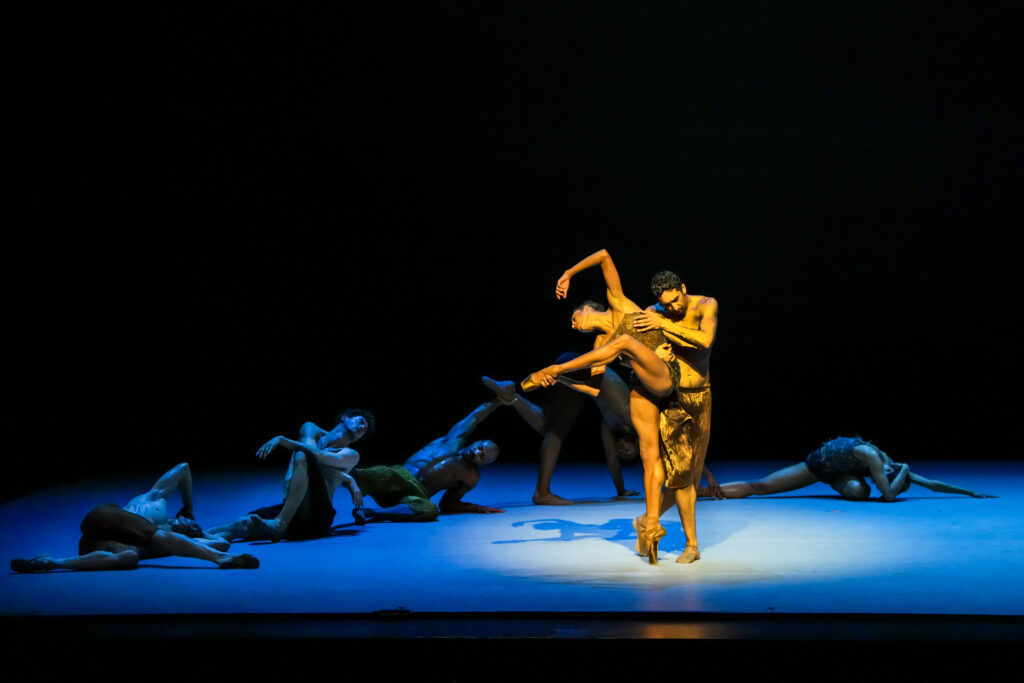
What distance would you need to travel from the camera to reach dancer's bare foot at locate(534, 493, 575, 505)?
24.2 ft

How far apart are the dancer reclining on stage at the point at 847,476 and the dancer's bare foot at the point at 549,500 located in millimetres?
927

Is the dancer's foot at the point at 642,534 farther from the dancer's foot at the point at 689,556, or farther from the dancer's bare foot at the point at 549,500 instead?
the dancer's bare foot at the point at 549,500

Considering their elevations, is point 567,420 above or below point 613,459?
above

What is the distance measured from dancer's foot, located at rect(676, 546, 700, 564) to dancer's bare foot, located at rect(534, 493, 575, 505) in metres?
2.17

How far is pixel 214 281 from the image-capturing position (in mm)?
9164

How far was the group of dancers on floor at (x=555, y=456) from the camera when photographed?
17.1ft

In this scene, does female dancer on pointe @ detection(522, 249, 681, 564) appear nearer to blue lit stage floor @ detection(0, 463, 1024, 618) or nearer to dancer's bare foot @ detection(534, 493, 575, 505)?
blue lit stage floor @ detection(0, 463, 1024, 618)

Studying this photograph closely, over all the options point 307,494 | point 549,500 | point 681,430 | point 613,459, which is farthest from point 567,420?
point 681,430

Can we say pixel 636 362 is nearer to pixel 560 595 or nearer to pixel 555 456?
pixel 560 595

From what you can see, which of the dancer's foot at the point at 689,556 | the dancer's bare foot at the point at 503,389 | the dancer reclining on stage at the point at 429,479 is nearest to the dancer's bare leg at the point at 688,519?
the dancer's foot at the point at 689,556

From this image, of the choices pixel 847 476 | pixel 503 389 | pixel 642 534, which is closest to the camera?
pixel 642 534

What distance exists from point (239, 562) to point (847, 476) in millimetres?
4091

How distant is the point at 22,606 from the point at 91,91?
A: 513 cm

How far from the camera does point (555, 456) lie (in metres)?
7.41
